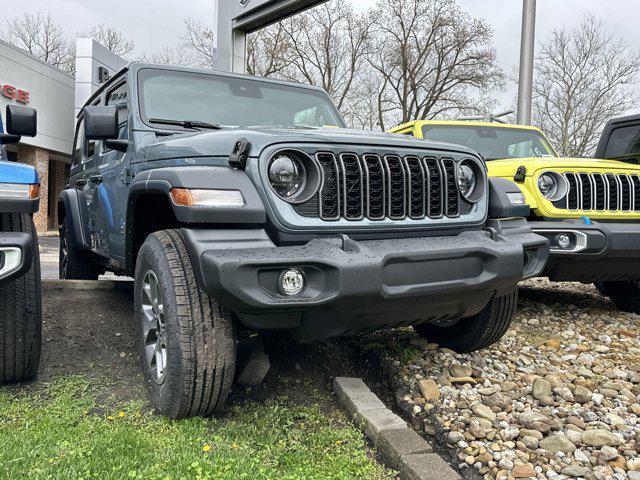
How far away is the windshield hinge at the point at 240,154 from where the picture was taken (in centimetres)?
254

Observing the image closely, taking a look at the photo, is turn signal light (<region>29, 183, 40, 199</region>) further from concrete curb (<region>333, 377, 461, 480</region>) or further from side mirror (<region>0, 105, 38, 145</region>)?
concrete curb (<region>333, 377, 461, 480</region>)

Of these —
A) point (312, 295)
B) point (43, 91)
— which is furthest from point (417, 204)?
point (43, 91)

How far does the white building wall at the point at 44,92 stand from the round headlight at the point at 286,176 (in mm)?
18215

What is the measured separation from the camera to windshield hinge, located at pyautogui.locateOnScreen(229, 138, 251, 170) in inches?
100

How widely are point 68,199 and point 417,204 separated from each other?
12.2 feet

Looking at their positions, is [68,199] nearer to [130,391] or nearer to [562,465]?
[130,391]

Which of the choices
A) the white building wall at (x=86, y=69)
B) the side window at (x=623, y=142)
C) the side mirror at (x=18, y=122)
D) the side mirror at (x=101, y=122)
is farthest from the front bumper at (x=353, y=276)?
the white building wall at (x=86, y=69)

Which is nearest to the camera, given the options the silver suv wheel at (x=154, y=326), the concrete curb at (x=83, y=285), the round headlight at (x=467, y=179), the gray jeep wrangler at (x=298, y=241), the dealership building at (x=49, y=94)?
the gray jeep wrangler at (x=298, y=241)

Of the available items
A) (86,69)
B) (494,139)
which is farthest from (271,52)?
(494,139)

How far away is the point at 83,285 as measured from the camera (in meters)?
4.89

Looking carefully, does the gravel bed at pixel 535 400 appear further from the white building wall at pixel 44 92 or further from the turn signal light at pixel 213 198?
the white building wall at pixel 44 92

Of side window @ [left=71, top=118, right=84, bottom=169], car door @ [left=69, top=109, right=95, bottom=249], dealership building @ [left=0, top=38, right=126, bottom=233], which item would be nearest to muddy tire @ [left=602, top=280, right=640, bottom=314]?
car door @ [left=69, top=109, right=95, bottom=249]

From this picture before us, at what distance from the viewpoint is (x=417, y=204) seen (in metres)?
2.93

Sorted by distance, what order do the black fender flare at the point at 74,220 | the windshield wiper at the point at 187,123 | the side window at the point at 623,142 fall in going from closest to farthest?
the windshield wiper at the point at 187,123 < the black fender flare at the point at 74,220 < the side window at the point at 623,142
